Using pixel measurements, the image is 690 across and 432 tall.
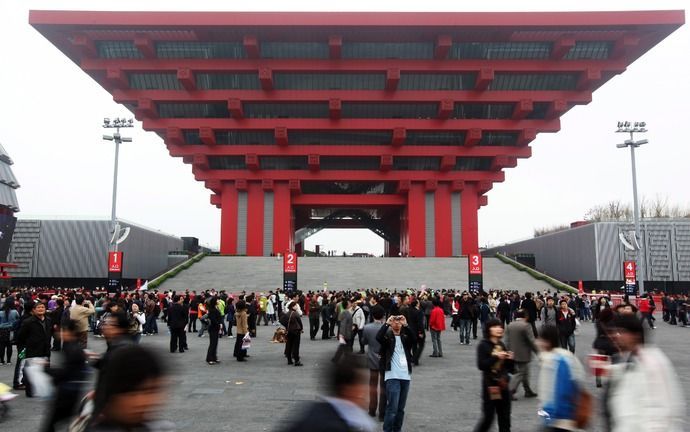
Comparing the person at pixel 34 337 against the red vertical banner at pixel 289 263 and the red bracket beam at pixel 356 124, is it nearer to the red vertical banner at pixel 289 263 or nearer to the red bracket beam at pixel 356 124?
the red vertical banner at pixel 289 263

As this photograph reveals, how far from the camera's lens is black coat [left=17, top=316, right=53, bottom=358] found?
27.9 feet

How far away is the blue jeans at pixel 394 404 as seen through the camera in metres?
6.38

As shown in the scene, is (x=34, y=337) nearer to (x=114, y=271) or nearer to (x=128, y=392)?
(x=128, y=392)

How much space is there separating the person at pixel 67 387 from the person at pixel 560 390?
4.19 meters

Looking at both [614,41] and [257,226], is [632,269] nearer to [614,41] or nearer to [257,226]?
[614,41]

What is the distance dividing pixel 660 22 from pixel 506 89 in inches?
487

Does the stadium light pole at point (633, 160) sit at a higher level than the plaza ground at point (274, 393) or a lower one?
higher

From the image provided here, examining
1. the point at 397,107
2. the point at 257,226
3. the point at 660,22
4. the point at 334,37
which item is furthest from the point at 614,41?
the point at 257,226

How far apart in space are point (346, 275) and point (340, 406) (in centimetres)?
3626

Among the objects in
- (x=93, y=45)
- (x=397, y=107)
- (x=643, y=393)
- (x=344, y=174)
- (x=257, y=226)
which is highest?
(x=93, y=45)

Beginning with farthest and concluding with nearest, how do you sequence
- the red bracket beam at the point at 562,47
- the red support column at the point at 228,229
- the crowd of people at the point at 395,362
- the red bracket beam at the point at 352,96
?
the red support column at the point at 228,229
the red bracket beam at the point at 352,96
the red bracket beam at the point at 562,47
the crowd of people at the point at 395,362

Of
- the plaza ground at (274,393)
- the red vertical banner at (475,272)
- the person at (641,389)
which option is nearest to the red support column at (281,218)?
the red vertical banner at (475,272)

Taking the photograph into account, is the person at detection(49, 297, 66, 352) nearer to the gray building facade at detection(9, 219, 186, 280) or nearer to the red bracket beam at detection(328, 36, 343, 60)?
the gray building facade at detection(9, 219, 186, 280)

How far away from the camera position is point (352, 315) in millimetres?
11891
